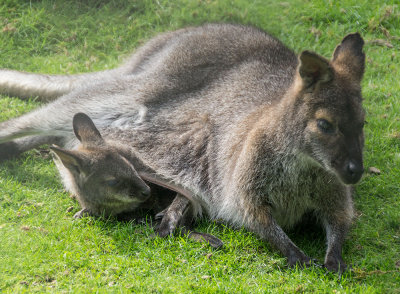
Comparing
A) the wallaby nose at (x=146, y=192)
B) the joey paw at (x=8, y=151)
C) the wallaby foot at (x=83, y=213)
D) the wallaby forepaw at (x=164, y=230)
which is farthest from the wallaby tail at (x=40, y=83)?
the wallaby forepaw at (x=164, y=230)

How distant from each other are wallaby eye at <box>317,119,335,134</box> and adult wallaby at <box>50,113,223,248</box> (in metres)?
1.31

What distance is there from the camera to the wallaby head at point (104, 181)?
5.47 metres

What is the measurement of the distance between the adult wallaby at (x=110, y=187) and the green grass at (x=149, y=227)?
5.7 inches

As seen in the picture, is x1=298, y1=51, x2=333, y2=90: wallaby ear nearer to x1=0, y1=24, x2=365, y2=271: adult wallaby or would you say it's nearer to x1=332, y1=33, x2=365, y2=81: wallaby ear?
x1=0, y1=24, x2=365, y2=271: adult wallaby

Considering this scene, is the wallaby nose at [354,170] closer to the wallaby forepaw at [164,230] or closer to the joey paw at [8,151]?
the wallaby forepaw at [164,230]

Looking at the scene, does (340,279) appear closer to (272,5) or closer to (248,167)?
(248,167)

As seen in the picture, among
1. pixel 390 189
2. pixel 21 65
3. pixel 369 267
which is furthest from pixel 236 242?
pixel 21 65

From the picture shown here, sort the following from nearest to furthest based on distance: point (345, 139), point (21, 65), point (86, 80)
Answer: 1. point (345, 139)
2. point (86, 80)
3. point (21, 65)

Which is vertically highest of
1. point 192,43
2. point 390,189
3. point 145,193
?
point 192,43

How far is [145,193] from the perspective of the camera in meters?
5.48

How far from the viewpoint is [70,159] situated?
542 cm

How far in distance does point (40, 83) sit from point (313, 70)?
3651mm

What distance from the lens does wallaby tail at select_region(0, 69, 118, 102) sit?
7.23m

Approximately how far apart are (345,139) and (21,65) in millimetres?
4975
